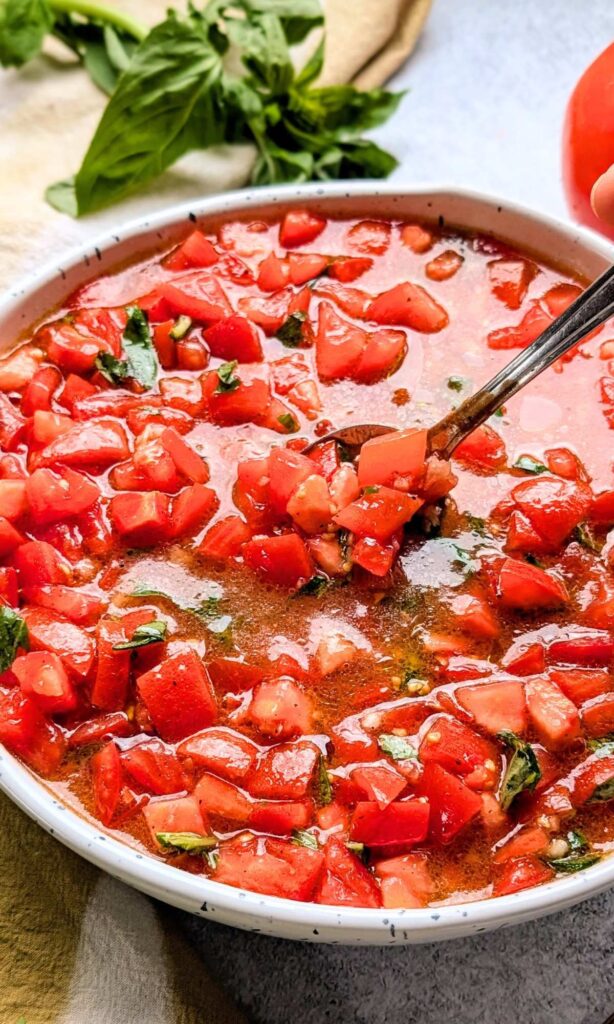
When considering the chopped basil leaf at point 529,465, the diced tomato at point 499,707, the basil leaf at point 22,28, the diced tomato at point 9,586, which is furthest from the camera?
the basil leaf at point 22,28

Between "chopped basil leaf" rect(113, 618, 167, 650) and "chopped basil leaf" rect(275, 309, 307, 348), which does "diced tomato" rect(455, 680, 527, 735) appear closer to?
"chopped basil leaf" rect(113, 618, 167, 650)

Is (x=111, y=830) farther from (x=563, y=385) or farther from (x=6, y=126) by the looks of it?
(x=6, y=126)

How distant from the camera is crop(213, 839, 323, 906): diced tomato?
226 centimetres

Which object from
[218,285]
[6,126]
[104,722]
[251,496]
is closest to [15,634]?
[104,722]

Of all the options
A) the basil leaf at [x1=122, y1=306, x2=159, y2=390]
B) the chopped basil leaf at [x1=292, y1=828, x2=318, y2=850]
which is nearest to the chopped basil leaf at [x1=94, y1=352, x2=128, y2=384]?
the basil leaf at [x1=122, y1=306, x2=159, y2=390]

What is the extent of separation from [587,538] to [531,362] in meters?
0.45

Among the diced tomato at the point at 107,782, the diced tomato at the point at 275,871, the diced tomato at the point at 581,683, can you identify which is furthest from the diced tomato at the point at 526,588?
the diced tomato at the point at 107,782

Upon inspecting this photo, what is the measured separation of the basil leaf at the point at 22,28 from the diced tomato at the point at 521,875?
305 cm

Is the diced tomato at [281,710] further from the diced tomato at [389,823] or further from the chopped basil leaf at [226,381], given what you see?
the chopped basil leaf at [226,381]

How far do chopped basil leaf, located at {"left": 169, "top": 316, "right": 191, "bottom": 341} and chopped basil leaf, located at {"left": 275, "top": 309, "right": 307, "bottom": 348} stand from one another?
10.1 inches

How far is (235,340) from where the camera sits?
9.83 feet

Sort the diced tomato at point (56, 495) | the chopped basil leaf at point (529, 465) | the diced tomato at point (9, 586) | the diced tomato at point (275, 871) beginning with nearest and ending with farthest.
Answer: the diced tomato at point (275, 871) < the diced tomato at point (9, 586) < the diced tomato at point (56, 495) < the chopped basil leaf at point (529, 465)

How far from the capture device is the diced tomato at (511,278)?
10.4 feet

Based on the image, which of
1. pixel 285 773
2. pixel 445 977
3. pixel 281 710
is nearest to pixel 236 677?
pixel 281 710
